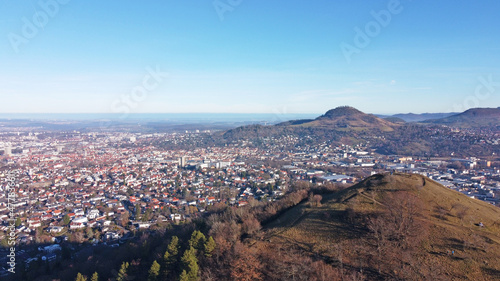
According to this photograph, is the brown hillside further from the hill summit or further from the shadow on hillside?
the hill summit

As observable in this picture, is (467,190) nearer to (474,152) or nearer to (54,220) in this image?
(474,152)

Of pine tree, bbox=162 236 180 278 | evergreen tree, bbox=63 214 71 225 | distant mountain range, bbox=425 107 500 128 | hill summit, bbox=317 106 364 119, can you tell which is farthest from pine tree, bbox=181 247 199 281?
distant mountain range, bbox=425 107 500 128

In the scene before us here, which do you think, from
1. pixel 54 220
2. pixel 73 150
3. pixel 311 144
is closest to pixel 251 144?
pixel 311 144

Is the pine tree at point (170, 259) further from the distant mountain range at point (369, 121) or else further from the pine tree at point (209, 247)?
the distant mountain range at point (369, 121)

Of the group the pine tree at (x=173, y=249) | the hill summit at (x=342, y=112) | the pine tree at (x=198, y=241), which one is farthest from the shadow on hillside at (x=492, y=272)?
the hill summit at (x=342, y=112)

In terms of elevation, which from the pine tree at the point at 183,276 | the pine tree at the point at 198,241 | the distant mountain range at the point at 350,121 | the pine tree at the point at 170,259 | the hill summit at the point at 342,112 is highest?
the hill summit at the point at 342,112

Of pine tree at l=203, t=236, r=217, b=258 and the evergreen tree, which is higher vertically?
pine tree at l=203, t=236, r=217, b=258

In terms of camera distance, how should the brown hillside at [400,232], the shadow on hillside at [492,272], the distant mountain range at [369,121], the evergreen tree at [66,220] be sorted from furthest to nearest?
1. the distant mountain range at [369,121]
2. the evergreen tree at [66,220]
3. the brown hillside at [400,232]
4. the shadow on hillside at [492,272]

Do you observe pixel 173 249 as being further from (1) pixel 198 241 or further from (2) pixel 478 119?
(2) pixel 478 119

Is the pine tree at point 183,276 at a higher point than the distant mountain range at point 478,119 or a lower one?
lower
